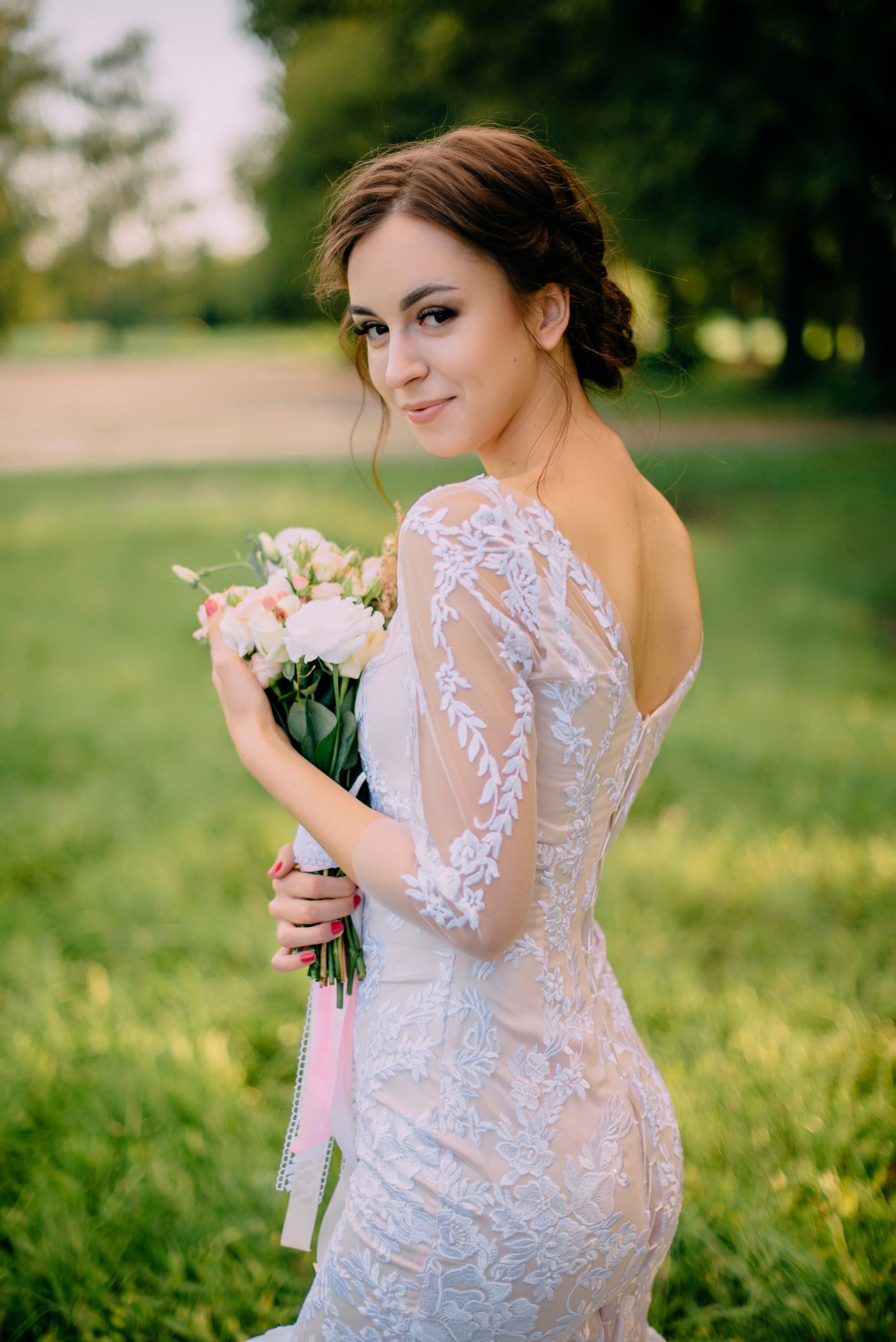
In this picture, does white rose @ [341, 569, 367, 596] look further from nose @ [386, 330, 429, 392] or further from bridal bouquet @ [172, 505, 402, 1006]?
nose @ [386, 330, 429, 392]

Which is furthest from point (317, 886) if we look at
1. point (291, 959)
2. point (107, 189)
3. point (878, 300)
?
point (107, 189)

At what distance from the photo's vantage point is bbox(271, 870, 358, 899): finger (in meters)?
1.60

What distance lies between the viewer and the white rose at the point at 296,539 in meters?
1.72

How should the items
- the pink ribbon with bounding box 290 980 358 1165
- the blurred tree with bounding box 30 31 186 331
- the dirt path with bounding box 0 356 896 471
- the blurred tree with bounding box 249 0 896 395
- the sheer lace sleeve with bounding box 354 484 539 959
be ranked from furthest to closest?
1. the blurred tree with bounding box 30 31 186 331
2. the dirt path with bounding box 0 356 896 471
3. the blurred tree with bounding box 249 0 896 395
4. the pink ribbon with bounding box 290 980 358 1165
5. the sheer lace sleeve with bounding box 354 484 539 959

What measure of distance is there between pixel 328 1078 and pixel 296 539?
0.96 meters

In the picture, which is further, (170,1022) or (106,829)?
(106,829)

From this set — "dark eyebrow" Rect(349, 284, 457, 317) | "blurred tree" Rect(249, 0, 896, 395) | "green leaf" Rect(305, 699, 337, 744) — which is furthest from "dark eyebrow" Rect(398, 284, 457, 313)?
"blurred tree" Rect(249, 0, 896, 395)

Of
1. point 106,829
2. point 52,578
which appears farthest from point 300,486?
point 106,829

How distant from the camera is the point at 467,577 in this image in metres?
1.17

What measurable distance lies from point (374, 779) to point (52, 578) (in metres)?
8.36

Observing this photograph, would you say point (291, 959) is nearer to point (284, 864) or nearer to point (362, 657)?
point (284, 864)

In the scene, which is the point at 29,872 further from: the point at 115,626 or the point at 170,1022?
the point at 115,626

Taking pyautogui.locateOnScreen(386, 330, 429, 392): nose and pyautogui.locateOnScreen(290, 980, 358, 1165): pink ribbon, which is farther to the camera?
pyautogui.locateOnScreen(290, 980, 358, 1165): pink ribbon

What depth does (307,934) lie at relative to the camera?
162 centimetres
